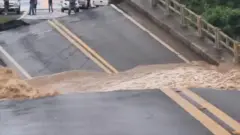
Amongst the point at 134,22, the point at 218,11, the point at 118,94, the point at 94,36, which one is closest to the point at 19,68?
the point at 94,36

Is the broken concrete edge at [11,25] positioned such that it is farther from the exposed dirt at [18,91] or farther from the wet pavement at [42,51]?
the exposed dirt at [18,91]

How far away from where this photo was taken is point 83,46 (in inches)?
748

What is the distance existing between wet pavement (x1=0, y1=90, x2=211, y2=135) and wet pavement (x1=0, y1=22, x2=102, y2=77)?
829 centimetres

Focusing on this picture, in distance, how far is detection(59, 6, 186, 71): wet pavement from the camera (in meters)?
17.6

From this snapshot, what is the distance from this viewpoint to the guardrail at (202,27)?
1689cm

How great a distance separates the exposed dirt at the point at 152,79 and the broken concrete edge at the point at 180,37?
312 mm

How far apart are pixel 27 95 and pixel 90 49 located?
8857 millimetres

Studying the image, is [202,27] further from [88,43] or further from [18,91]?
[18,91]

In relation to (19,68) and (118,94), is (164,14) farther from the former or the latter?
(118,94)

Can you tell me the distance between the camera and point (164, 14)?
20.7 m

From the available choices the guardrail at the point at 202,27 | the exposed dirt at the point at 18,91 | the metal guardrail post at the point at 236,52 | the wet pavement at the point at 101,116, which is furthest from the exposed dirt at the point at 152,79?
the wet pavement at the point at 101,116

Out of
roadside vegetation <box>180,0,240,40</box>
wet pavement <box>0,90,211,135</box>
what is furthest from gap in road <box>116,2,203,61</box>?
wet pavement <box>0,90,211,135</box>

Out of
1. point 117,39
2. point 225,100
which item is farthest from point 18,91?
point 117,39

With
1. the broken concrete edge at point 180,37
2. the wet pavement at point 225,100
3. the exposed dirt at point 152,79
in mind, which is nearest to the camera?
the wet pavement at point 225,100
